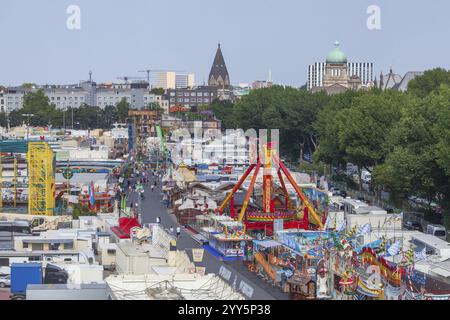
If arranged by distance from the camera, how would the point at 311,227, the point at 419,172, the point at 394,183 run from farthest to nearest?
the point at 394,183 → the point at 419,172 → the point at 311,227

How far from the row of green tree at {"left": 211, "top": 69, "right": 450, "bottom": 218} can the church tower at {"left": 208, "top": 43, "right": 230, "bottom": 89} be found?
8224 centimetres

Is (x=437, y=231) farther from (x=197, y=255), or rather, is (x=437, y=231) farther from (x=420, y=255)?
(x=197, y=255)

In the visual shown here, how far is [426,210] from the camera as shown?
4122 cm

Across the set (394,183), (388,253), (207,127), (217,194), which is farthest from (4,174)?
(207,127)

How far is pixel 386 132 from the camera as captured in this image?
167ft

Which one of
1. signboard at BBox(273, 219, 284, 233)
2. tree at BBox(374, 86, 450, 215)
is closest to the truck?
signboard at BBox(273, 219, 284, 233)

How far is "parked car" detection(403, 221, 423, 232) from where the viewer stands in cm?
3591

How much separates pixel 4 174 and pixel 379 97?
17903 mm

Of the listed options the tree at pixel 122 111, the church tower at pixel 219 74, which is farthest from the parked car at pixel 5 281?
the church tower at pixel 219 74

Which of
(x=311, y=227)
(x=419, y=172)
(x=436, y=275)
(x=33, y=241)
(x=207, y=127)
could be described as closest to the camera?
(x=436, y=275)

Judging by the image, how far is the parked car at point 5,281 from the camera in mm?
24600

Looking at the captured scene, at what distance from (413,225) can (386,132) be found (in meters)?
14.9

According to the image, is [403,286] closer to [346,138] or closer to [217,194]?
[217,194]

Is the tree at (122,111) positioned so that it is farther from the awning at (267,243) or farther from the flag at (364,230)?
the flag at (364,230)
